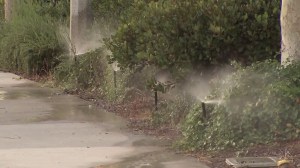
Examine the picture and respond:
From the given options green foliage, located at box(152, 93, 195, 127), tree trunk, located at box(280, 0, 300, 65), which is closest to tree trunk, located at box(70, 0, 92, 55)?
green foliage, located at box(152, 93, 195, 127)

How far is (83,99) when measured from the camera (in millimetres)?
13195

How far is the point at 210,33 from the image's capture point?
923cm

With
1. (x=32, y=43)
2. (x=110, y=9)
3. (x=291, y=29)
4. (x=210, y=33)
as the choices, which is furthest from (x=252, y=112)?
(x=32, y=43)

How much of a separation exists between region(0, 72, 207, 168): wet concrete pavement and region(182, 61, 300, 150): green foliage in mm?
452

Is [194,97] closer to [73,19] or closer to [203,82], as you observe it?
[203,82]

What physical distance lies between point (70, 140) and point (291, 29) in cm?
318

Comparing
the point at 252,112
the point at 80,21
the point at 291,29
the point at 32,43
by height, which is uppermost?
the point at 80,21

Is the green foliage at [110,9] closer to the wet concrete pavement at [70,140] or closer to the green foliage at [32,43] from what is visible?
the green foliage at [32,43]

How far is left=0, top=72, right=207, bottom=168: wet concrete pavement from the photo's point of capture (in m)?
7.75

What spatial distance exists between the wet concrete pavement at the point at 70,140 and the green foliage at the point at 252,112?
0.45 metres

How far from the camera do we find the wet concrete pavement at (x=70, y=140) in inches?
305

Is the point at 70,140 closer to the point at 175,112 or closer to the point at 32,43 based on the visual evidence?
the point at 175,112

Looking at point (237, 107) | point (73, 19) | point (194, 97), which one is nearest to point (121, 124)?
point (194, 97)

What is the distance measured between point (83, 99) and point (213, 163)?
20.0 ft
